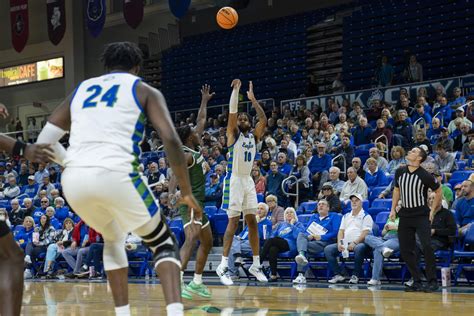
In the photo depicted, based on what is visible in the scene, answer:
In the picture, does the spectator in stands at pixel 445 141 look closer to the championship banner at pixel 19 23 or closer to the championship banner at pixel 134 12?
the championship banner at pixel 134 12

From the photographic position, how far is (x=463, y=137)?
1423 cm

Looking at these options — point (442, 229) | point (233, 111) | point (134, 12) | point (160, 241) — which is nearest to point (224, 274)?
point (233, 111)

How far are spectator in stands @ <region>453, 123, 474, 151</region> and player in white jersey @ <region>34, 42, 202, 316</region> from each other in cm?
1004

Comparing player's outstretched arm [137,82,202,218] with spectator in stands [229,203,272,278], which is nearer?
player's outstretched arm [137,82,202,218]

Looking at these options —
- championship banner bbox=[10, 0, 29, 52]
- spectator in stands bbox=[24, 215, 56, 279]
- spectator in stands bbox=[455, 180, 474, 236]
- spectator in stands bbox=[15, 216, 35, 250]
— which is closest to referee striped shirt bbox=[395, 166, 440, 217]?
spectator in stands bbox=[455, 180, 474, 236]

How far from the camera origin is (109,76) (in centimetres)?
489

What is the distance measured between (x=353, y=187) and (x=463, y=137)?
227 centimetres

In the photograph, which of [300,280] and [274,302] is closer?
[274,302]

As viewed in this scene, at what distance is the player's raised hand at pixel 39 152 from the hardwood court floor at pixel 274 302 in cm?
304

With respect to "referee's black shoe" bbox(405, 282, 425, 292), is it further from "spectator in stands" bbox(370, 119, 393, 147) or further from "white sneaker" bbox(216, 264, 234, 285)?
"spectator in stands" bbox(370, 119, 393, 147)

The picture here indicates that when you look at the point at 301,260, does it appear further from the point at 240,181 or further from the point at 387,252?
the point at 240,181

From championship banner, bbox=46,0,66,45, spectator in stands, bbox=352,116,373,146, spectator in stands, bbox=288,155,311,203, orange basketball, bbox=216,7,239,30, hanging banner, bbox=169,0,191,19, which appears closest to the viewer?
→ orange basketball, bbox=216,7,239,30

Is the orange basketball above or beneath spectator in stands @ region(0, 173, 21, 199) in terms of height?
above

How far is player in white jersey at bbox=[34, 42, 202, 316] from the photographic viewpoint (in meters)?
4.55
